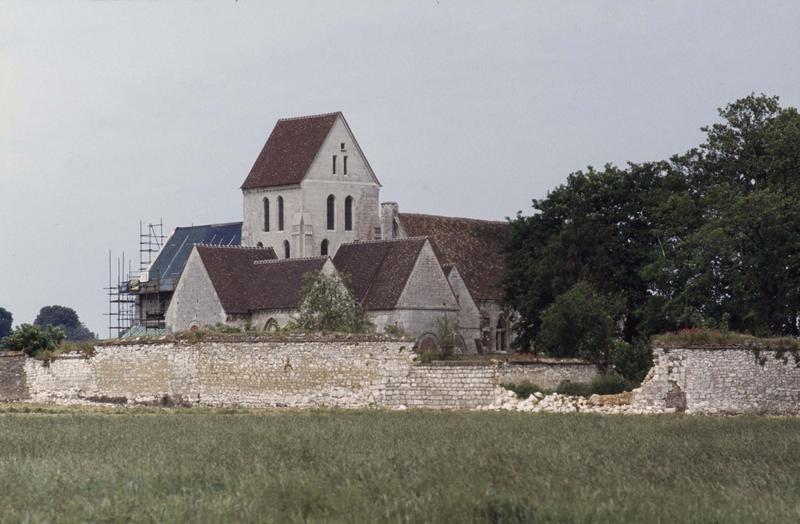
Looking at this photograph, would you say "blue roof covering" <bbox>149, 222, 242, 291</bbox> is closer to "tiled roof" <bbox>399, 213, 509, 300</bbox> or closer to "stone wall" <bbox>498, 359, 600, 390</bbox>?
"tiled roof" <bbox>399, 213, 509, 300</bbox>

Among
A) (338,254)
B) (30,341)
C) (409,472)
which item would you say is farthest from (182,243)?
(409,472)

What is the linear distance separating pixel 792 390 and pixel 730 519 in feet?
80.0

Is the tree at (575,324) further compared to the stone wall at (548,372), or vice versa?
the tree at (575,324)

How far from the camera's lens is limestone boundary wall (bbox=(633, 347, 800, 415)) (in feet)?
133

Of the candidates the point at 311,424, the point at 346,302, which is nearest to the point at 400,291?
the point at 346,302

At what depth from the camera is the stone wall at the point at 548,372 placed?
43781 mm

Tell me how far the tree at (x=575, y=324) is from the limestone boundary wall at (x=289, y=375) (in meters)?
14.4

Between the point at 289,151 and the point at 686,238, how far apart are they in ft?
108

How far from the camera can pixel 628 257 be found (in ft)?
226

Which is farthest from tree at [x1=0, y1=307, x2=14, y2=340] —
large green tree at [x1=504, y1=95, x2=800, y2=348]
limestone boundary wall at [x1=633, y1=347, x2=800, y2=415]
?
limestone boundary wall at [x1=633, y1=347, x2=800, y2=415]

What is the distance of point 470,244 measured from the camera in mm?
86812

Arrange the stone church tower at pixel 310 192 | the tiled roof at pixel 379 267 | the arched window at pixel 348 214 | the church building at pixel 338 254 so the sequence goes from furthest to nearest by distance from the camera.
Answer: the arched window at pixel 348 214, the stone church tower at pixel 310 192, the church building at pixel 338 254, the tiled roof at pixel 379 267

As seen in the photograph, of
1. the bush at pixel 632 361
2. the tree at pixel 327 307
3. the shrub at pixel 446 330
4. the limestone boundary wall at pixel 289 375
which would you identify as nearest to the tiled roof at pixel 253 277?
the tree at pixel 327 307

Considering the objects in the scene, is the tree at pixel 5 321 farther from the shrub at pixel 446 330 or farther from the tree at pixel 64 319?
the shrub at pixel 446 330
